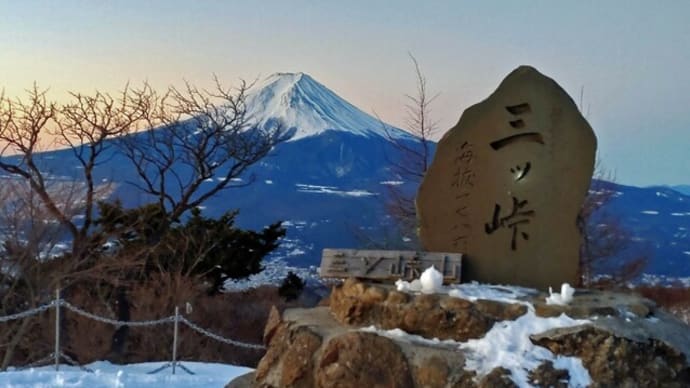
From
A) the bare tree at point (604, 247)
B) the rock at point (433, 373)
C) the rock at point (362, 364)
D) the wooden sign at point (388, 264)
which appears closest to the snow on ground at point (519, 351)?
the rock at point (433, 373)

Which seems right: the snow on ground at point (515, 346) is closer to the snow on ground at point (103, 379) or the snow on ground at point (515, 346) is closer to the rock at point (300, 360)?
the rock at point (300, 360)

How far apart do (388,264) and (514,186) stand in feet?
3.39

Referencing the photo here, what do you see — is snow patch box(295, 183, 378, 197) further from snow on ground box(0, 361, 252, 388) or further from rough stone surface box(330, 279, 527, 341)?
rough stone surface box(330, 279, 527, 341)

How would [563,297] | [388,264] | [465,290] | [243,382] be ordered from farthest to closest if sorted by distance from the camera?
[243,382] → [388,264] → [465,290] → [563,297]

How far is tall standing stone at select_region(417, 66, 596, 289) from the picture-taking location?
4.97 m

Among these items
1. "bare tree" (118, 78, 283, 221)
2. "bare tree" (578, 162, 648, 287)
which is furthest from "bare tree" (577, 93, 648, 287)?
"bare tree" (118, 78, 283, 221)

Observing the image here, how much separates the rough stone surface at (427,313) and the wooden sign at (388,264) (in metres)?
0.22

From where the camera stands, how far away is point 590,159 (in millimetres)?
5004

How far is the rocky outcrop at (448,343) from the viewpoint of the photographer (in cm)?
403

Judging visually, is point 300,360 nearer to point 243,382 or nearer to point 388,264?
point 388,264

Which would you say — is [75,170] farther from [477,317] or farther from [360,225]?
[477,317]

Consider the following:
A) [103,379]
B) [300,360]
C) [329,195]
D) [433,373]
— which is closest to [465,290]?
[433,373]

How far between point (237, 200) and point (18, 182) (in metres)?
10.0

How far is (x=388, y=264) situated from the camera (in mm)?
4898
